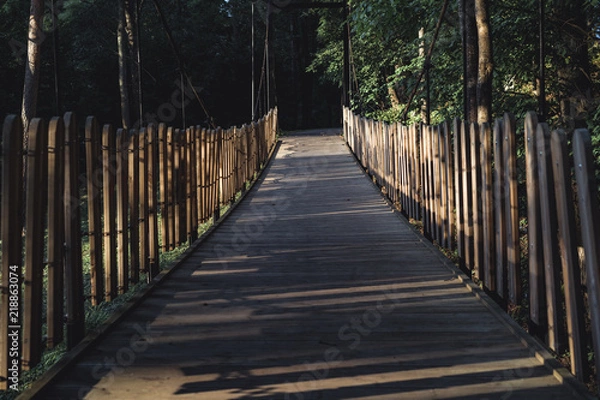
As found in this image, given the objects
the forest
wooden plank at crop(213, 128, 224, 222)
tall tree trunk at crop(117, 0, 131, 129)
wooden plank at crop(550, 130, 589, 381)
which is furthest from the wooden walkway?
tall tree trunk at crop(117, 0, 131, 129)

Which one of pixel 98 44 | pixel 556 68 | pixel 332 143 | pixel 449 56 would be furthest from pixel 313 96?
pixel 556 68

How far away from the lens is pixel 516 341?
10.6ft

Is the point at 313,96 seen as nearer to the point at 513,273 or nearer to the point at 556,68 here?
the point at 556,68

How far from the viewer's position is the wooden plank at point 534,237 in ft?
10.5

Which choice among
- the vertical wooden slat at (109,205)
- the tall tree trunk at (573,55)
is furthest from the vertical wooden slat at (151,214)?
the tall tree trunk at (573,55)

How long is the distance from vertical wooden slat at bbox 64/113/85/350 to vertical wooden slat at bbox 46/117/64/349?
96 millimetres

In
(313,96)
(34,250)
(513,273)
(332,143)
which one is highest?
(313,96)

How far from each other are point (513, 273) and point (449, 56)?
10.6 metres

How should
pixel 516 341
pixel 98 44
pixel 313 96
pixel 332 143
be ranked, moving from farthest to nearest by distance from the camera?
pixel 313 96
pixel 98 44
pixel 332 143
pixel 516 341

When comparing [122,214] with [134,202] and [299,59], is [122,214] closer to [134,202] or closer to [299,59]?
[134,202]

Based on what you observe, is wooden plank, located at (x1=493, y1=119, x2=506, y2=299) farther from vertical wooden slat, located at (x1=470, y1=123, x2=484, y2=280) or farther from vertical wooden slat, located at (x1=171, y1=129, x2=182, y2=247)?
vertical wooden slat, located at (x1=171, y1=129, x2=182, y2=247)

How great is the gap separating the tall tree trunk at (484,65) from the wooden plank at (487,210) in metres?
4.11

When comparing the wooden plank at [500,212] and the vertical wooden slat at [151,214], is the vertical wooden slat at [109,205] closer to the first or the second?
the vertical wooden slat at [151,214]

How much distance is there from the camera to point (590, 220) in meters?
2.47
